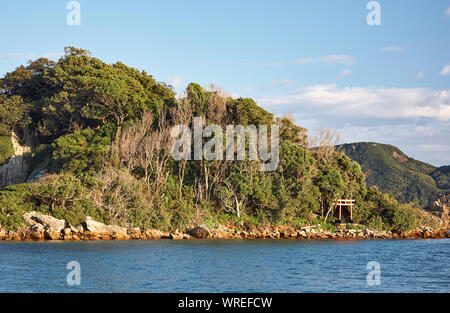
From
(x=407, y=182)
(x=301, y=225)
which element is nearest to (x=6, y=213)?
(x=301, y=225)

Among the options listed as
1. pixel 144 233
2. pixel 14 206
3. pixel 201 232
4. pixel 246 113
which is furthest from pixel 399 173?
pixel 14 206

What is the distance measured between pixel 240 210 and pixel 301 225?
5.82m

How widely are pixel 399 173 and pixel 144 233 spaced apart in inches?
3518

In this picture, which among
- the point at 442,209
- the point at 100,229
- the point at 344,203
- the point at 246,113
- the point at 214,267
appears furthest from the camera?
the point at 442,209

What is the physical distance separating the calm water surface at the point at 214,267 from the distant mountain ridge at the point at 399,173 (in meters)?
75.3

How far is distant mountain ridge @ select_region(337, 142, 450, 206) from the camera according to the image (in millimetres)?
112550

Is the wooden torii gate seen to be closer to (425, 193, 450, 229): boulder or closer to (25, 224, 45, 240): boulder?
(425, 193, 450, 229): boulder

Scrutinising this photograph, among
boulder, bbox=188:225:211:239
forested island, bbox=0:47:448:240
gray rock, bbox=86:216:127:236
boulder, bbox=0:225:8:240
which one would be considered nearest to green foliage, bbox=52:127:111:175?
forested island, bbox=0:47:448:240

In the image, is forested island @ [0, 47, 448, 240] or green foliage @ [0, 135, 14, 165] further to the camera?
green foliage @ [0, 135, 14, 165]

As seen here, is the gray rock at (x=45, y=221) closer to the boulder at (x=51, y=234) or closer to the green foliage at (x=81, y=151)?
the boulder at (x=51, y=234)

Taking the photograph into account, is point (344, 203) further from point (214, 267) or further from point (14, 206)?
point (14, 206)

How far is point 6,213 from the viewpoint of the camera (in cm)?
3700

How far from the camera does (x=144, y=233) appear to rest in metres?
40.9

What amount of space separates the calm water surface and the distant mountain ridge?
7527 centimetres
